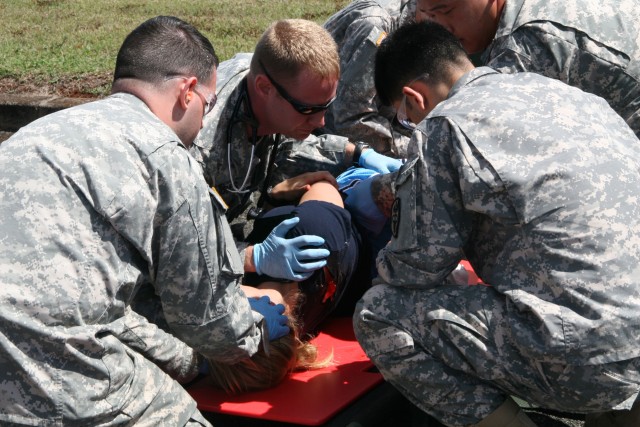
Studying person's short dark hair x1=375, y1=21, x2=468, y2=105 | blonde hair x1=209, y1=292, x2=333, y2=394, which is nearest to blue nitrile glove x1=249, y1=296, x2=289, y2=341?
blonde hair x1=209, y1=292, x2=333, y2=394

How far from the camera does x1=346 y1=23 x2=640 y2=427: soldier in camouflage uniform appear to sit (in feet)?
8.45

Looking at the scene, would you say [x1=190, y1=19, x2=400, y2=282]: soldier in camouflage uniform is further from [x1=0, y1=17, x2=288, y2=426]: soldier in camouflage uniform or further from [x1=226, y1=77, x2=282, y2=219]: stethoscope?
[x1=0, y1=17, x2=288, y2=426]: soldier in camouflage uniform

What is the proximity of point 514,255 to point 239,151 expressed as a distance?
1597mm

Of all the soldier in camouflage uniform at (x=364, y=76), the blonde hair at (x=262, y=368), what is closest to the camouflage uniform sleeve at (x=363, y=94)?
the soldier in camouflage uniform at (x=364, y=76)

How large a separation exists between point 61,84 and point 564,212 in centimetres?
541

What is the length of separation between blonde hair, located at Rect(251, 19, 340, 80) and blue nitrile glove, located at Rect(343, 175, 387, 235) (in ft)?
1.55

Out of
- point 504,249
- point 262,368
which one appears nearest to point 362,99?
point 262,368

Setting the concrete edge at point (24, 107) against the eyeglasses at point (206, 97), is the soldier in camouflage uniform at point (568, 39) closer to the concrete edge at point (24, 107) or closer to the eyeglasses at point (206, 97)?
the eyeglasses at point (206, 97)

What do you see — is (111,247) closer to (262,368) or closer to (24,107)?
(262,368)

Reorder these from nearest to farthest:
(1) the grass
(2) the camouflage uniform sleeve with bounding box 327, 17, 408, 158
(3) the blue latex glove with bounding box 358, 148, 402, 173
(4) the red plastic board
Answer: (4) the red plastic board, (3) the blue latex glove with bounding box 358, 148, 402, 173, (2) the camouflage uniform sleeve with bounding box 327, 17, 408, 158, (1) the grass

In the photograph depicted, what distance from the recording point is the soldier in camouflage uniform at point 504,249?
2.58 meters

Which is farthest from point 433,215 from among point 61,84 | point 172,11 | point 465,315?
point 172,11

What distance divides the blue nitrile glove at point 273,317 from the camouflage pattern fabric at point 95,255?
53cm

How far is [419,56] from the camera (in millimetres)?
2916
